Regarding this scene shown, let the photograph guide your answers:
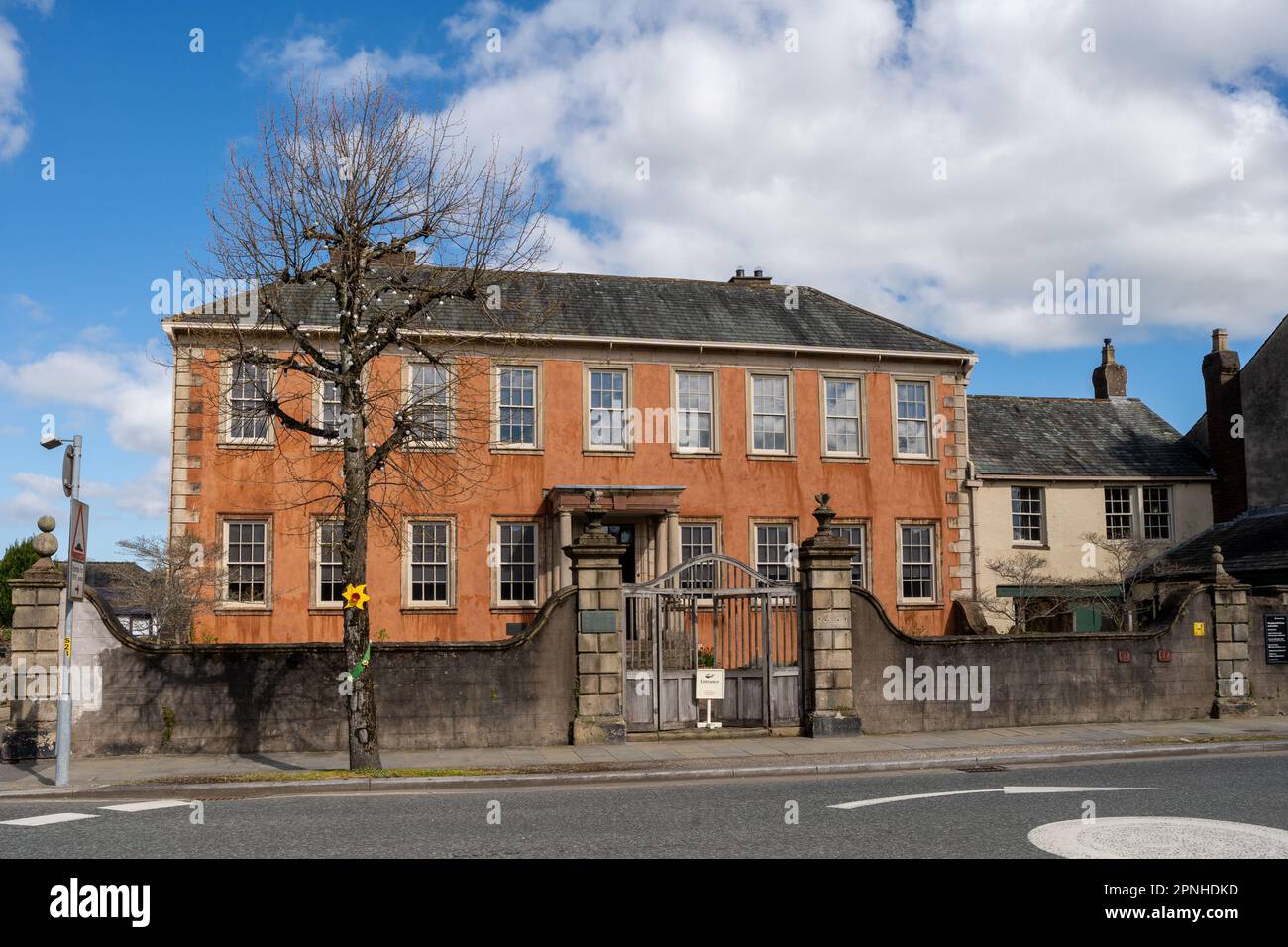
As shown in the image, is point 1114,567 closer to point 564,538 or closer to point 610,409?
point 610,409

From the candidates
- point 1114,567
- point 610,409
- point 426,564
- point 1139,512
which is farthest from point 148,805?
point 1139,512

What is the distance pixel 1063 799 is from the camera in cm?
1118

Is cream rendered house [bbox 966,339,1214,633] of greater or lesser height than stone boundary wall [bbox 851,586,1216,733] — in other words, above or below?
above

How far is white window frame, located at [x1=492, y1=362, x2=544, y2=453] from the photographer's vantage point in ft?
85.8

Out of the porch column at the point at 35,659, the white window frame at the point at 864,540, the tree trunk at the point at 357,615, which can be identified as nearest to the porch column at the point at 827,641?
the tree trunk at the point at 357,615

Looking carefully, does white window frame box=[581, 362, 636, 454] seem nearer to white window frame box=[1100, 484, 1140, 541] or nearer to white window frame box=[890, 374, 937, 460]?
white window frame box=[890, 374, 937, 460]

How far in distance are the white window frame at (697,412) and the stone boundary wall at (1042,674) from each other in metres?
9.90

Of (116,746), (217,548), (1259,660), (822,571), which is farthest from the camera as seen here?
(217,548)

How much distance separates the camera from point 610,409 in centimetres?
2705

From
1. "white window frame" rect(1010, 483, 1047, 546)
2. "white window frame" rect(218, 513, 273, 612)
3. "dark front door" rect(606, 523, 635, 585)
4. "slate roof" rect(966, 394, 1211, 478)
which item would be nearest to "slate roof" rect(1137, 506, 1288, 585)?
"white window frame" rect(1010, 483, 1047, 546)

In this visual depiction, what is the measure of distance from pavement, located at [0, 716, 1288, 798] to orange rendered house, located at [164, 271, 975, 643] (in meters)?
9.03
